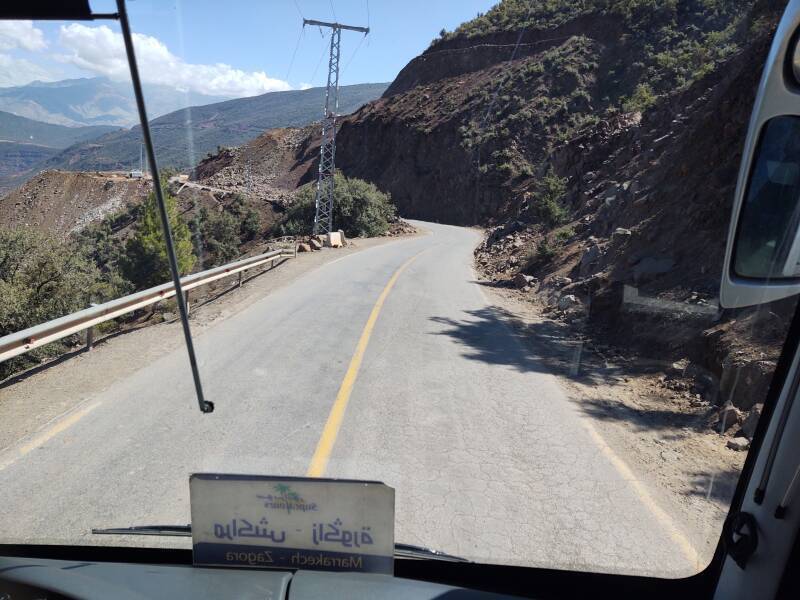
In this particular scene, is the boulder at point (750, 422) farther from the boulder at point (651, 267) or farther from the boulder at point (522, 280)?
the boulder at point (522, 280)

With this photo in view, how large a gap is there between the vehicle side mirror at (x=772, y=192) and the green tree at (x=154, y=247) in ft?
6.99

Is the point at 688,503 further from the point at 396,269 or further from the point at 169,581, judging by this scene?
the point at 396,269

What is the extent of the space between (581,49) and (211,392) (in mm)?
52881

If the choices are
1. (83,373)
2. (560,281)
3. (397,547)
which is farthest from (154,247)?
(560,281)

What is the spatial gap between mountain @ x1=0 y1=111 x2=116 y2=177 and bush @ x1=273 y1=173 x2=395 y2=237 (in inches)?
1118

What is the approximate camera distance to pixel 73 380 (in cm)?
643

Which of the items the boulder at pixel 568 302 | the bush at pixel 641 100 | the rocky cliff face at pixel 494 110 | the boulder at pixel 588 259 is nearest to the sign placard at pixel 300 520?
the boulder at pixel 568 302

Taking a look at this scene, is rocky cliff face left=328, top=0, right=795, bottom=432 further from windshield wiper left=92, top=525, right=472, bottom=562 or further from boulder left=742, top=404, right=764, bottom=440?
windshield wiper left=92, top=525, right=472, bottom=562

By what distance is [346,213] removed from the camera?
34.8 metres

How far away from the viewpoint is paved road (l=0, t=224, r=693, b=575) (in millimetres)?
3457

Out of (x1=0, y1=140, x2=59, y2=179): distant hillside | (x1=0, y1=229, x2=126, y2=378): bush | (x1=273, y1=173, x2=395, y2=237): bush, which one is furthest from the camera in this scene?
(x1=273, y1=173, x2=395, y2=237): bush

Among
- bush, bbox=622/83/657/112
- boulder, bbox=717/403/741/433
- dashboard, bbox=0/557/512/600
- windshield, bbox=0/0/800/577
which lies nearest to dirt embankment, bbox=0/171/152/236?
windshield, bbox=0/0/800/577

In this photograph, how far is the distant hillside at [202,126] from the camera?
2682 mm

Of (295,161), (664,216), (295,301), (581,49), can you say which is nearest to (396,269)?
(295,301)
